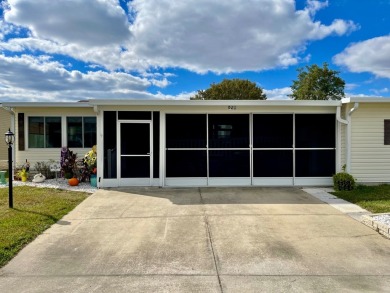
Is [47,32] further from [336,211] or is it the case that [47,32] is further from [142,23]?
[336,211]

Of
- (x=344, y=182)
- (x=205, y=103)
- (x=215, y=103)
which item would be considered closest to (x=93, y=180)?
(x=205, y=103)

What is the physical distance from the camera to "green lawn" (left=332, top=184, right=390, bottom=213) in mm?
6863

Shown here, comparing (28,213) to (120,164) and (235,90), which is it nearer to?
(120,164)

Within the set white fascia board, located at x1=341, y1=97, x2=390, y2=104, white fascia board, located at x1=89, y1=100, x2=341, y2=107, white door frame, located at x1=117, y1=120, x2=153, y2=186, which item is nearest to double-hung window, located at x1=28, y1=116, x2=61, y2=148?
white fascia board, located at x1=89, y1=100, x2=341, y2=107

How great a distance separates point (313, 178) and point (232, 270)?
6.87 m

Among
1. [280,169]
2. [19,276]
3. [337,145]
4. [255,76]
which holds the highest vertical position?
[255,76]

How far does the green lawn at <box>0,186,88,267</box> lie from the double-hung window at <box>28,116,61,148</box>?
309 centimetres

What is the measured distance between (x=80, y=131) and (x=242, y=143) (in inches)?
262

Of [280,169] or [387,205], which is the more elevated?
[280,169]

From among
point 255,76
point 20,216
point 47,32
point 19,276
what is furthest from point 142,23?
point 255,76

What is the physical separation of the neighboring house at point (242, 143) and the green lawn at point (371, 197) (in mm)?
752

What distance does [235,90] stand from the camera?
3238cm

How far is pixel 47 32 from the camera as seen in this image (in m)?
10.9

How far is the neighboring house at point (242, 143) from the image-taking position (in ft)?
31.0
